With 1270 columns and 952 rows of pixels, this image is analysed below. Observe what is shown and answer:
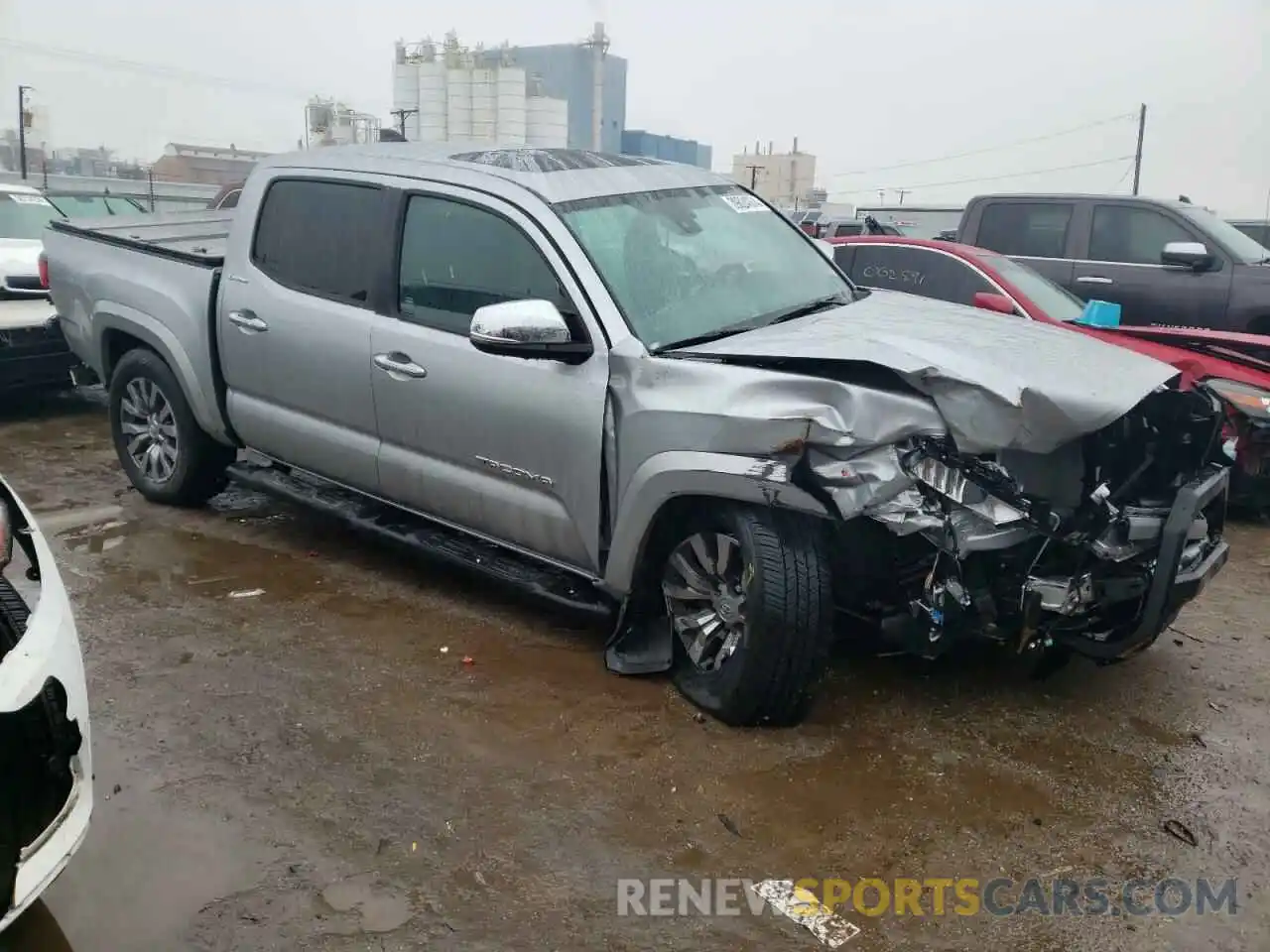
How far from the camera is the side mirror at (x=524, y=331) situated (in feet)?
12.1

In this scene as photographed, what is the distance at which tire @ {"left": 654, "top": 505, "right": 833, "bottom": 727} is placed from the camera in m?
3.46

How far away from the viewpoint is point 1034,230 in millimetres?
9289

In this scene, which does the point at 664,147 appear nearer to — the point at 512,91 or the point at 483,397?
the point at 512,91

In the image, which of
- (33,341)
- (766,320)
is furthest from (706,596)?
(33,341)

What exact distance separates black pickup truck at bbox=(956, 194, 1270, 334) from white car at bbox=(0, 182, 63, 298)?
293 inches

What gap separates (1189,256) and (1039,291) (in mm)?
1708

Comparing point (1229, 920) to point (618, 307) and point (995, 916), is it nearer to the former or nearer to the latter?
point (995, 916)

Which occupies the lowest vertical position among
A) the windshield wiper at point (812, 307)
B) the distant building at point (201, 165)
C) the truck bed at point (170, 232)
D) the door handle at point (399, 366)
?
the door handle at point (399, 366)

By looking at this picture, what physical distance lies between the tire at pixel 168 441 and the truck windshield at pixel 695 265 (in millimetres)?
2669

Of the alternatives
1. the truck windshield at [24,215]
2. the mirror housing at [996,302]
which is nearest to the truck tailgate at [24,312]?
the truck windshield at [24,215]

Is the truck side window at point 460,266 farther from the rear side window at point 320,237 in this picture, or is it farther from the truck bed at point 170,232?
the truck bed at point 170,232

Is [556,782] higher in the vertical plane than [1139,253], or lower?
lower

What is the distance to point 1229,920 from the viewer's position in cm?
281

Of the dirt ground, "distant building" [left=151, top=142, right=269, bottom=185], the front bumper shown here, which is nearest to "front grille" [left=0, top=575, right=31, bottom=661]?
the dirt ground
